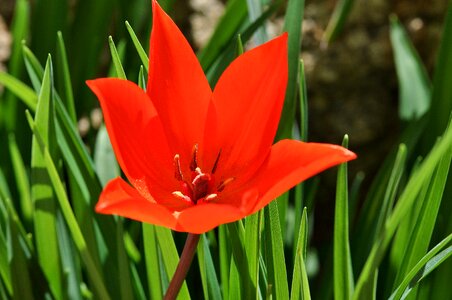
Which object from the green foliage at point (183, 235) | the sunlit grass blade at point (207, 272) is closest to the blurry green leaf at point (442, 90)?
the green foliage at point (183, 235)

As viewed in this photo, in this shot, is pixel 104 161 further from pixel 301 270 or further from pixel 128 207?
pixel 128 207

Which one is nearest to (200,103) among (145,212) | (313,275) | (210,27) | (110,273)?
(145,212)

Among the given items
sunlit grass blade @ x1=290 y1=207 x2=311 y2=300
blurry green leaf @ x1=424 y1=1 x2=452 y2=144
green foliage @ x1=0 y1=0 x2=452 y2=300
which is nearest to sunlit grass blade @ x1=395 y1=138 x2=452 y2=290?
green foliage @ x1=0 y1=0 x2=452 y2=300

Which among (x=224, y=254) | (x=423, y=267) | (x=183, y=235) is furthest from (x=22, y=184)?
(x=423, y=267)

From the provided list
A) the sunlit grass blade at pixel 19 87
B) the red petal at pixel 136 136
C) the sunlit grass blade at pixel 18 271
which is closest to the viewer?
the red petal at pixel 136 136

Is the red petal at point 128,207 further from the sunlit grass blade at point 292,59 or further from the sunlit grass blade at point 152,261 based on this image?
the sunlit grass blade at point 292,59

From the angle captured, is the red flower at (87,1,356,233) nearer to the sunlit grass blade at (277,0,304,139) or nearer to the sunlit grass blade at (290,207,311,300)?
the sunlit grass blade at (290,207,311,300)

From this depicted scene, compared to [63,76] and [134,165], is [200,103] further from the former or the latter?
[63,76]
